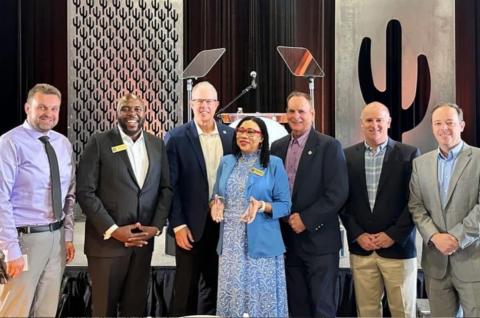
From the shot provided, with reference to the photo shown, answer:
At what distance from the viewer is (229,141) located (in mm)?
3318

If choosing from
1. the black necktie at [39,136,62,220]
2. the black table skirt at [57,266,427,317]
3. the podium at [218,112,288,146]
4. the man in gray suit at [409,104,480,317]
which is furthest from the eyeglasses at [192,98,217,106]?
the black table skirt at [57,266,427,317]

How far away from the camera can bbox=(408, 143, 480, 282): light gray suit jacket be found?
2824 millimetres

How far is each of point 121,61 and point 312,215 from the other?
4.73m

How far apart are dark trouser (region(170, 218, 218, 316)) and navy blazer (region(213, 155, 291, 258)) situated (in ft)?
1.30

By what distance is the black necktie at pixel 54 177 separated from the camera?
2.90 m

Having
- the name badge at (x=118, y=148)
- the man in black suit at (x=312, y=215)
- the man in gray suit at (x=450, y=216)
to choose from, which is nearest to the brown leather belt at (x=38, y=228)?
the name badge at (x=118, y=148)

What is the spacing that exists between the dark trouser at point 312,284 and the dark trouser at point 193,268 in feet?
1.47

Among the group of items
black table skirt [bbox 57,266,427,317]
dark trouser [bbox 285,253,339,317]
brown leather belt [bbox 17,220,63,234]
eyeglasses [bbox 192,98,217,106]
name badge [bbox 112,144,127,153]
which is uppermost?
eyeglasses [bbox 192,98,217,106]

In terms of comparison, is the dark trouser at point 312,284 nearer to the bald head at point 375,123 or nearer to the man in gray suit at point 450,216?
the man in gray suit at point 450,216

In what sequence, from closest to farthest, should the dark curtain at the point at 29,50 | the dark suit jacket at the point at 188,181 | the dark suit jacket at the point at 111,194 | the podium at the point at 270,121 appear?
1. the dark suit jacket at the point at 111,194
2. the dark suit jacket at the point at 188,181
3. the podium at the point at 270,121
4. the dark curtain at the point at 29,50

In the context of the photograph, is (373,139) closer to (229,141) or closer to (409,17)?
(229,141)

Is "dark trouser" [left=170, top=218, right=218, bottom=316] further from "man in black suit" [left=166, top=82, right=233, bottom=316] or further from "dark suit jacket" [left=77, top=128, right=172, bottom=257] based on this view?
"dark suit jacket" [left=77, top=128, right=172, bottom=257]

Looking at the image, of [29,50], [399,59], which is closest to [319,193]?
[399,59]

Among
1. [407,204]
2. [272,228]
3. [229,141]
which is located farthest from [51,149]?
[407,204]
